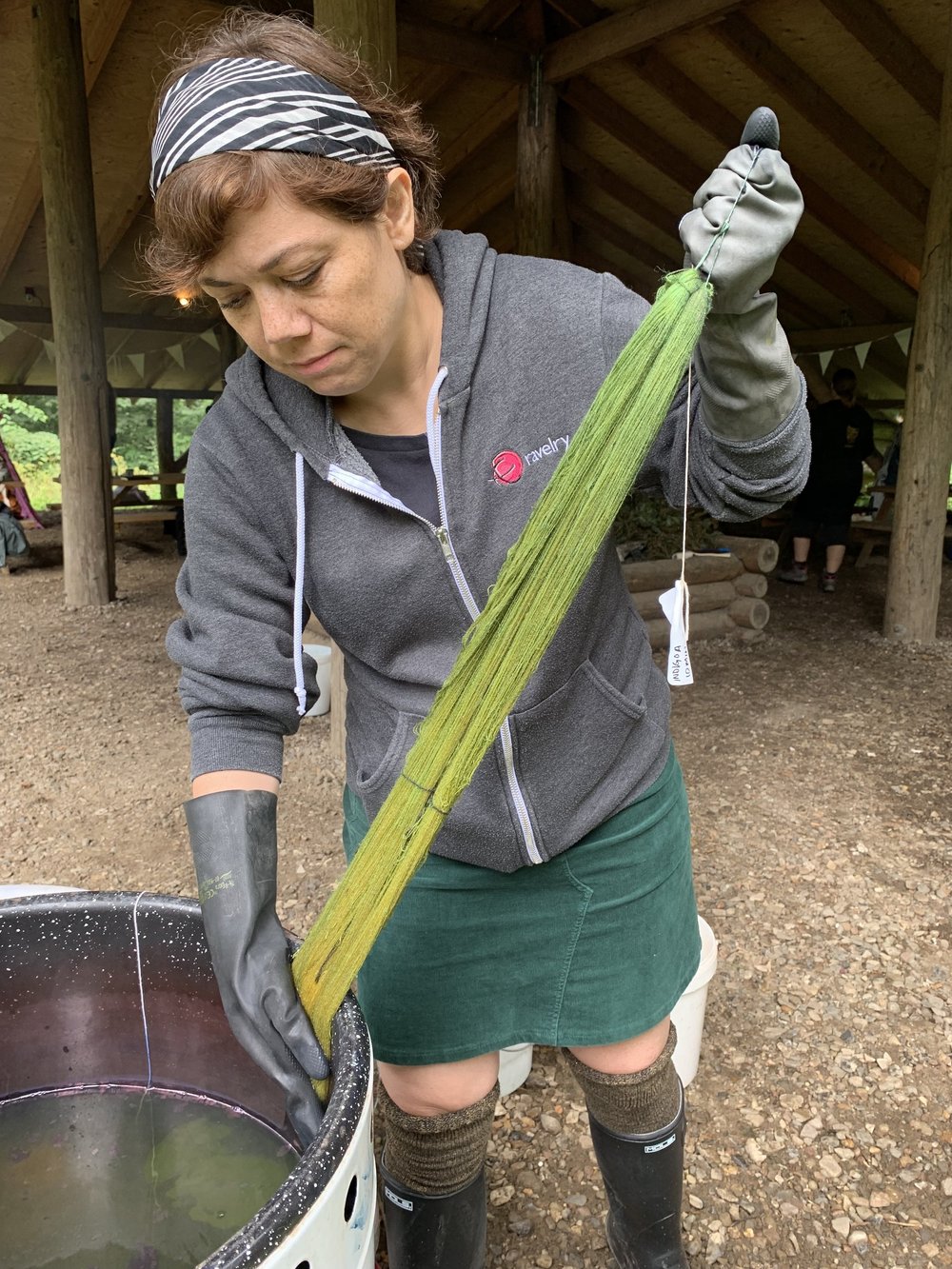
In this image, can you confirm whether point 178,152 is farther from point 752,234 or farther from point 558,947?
point 558,947

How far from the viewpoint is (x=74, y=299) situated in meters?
5.60

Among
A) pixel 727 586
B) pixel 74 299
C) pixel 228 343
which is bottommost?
pixel 727 586

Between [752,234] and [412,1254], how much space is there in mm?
1251

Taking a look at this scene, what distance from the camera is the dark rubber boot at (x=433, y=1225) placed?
1221 millimetres

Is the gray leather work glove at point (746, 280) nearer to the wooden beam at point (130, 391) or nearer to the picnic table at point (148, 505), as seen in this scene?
the picnic table at point (148, 505)

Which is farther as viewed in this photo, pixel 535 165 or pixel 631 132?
pixel 631 132

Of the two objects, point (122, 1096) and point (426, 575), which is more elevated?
point (426, 575)

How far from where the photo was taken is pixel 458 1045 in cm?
117

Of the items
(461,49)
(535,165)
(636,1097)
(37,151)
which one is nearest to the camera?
(636,1097)

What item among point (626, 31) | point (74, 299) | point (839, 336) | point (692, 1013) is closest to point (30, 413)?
point (74, 299)

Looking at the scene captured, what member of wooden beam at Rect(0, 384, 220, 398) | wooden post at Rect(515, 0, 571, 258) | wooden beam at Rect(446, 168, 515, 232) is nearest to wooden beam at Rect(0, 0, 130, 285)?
wooden beam at Rect(0, 384, 220, 398)

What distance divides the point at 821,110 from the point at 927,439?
2.40 meters

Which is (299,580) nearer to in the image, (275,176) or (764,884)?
(275,176)

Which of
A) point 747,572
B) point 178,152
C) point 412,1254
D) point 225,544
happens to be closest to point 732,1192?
point 412,1254
